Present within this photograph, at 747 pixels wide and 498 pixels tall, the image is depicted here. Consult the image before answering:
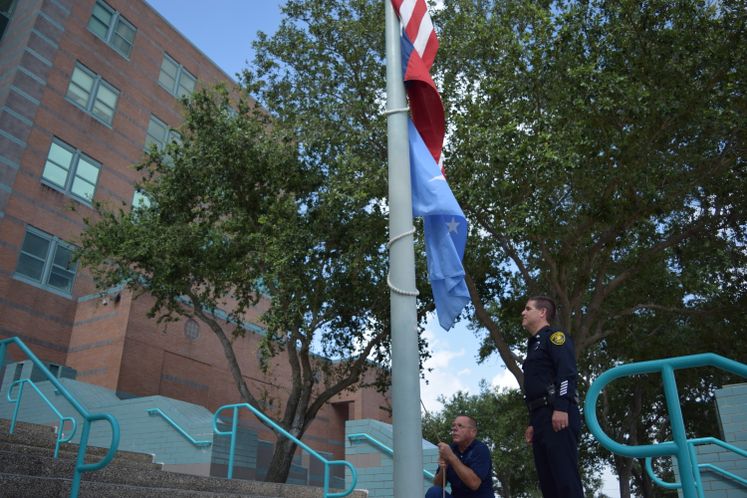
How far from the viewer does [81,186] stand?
2444 cm

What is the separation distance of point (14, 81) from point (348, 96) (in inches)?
574

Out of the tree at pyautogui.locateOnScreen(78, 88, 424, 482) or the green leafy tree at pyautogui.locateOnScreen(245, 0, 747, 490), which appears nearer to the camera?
the green leafy tree at pyautogui.locateOnScreen(245, 0, 747, 490)

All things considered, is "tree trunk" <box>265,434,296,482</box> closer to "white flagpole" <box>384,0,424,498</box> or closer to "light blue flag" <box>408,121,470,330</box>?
"light blue flag" <box>408,121,470,330</box>

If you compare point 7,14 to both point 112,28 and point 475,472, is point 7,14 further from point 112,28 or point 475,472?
point 475,472

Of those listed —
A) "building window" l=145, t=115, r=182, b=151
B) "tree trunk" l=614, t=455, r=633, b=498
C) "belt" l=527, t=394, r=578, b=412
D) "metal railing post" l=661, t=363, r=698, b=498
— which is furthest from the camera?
"building window" l=145, t=115, r=182, b=151

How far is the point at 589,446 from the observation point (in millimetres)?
25391

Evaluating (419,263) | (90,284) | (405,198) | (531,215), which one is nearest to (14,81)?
(90,284)

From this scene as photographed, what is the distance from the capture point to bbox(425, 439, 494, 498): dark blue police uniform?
5195 mm

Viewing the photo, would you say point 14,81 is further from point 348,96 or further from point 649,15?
point 649,15

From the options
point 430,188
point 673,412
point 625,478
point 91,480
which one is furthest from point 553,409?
point 625,478

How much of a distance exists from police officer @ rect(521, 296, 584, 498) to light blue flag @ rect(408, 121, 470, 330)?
939mm

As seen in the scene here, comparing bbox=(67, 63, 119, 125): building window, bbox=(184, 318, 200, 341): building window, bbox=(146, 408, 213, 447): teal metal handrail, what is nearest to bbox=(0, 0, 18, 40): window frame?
bbox=(67, 63, 119, 125): building window

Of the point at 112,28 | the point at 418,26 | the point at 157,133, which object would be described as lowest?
the point at 418,26

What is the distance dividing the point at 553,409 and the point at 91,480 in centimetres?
564
